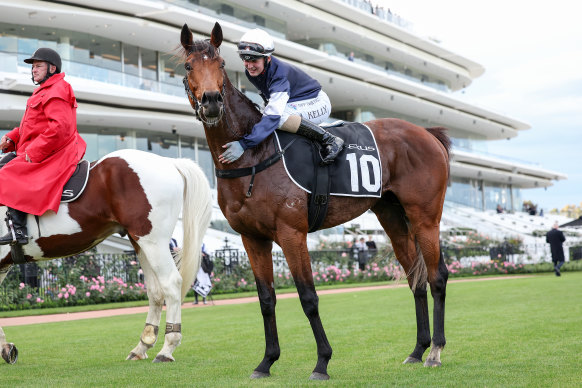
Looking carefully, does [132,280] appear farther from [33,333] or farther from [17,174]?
[17,174]

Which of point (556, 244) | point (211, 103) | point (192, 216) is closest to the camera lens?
point (211, 103)

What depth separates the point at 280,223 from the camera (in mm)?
5195

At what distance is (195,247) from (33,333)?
15.6 ft

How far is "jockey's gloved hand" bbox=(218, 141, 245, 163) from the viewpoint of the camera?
5.19 meters

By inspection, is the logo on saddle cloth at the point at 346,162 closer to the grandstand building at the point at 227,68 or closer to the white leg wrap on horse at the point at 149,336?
the white leg wrap on horse at the point at 149,336

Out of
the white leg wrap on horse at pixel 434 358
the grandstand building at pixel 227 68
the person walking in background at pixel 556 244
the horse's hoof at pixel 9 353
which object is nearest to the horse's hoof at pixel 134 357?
the horse's hoof at pixel 9 353

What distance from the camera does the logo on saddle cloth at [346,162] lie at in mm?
5441

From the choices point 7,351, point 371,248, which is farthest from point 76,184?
point 371,248

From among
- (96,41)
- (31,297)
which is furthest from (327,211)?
(96,41)

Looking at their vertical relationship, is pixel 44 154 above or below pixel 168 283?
above

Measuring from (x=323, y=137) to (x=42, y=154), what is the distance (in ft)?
9.48

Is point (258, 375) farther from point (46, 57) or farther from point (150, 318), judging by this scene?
point (46, 57)

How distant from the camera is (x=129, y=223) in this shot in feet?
21.4

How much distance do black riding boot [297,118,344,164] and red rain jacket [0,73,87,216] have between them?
8.33ft
